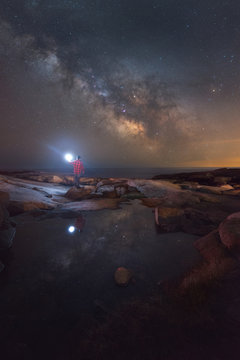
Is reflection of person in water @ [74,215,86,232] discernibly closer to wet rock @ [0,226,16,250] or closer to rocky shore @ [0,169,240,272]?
rocky shore @ [0,169,240,272]

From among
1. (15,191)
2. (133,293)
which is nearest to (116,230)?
(133,293)

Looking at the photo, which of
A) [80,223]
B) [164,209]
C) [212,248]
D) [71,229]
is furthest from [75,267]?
[164,209]

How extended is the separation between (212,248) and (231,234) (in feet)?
2.63

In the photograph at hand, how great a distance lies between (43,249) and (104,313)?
3.39 metres

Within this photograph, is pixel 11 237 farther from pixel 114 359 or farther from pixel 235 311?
pixel 235 311

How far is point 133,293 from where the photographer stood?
138 inches

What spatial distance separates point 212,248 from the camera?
16.5 ft

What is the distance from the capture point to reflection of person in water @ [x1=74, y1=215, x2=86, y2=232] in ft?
24.6

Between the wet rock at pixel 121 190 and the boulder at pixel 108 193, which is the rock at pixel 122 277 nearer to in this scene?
the boulder at pixel 108 193

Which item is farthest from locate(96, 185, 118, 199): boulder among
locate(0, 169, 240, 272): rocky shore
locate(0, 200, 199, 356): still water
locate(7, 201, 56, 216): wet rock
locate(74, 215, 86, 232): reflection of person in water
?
locate(0, 200, 199, 356): still water

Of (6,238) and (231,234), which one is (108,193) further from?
(231,234)

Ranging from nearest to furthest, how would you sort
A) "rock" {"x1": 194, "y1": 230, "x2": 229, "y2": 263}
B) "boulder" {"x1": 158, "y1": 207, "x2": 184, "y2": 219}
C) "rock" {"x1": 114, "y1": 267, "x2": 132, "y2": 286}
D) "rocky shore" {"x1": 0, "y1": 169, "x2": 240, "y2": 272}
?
"rock" {"x1": 114, "y1": 267, "x2": 132, "y2": 286} < "rock" {"x1": 194, "y1": 230, "x2": 229, "y2": 263} < "rocky shore" {"x1": 0, "y1": 169, "x2": 240, "y2": 272} < "boulder" {"x1": 158, "y1": 207, "x2": 184, "y2": 219}

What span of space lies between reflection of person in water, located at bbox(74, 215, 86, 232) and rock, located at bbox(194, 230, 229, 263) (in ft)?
16.5

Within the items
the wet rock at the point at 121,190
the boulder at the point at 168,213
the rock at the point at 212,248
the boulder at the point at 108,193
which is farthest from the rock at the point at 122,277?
the wet rock at the point at 121,190
